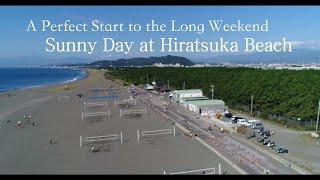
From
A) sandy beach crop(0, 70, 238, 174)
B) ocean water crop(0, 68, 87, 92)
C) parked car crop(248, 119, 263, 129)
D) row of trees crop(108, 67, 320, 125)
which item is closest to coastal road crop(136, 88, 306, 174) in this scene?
A: sandy beach crop(0, 70, 238, 174)

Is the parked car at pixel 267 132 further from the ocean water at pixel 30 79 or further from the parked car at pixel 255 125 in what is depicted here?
the ocean water at pixel 30 79

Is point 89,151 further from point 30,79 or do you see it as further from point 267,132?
point 30,79

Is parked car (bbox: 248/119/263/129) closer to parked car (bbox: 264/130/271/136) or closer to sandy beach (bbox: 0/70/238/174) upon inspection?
parked car (bbox: 264/130/271/136)

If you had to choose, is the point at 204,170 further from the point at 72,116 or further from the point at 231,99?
the point at 231,99

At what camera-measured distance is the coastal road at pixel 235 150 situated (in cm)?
1057

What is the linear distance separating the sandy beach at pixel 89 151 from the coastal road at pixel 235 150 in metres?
0.45

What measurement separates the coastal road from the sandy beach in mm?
450

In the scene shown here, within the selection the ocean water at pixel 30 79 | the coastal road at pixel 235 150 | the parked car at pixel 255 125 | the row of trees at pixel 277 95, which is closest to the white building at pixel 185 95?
the row of trees at pixel 277 95

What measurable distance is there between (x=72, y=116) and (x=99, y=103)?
5488mm

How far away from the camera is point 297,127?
16.6 m

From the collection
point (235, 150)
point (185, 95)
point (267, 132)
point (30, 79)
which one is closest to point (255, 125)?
point (267, 132)

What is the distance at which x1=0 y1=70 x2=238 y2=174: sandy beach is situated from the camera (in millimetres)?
10797

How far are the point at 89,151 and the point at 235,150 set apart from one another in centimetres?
482
